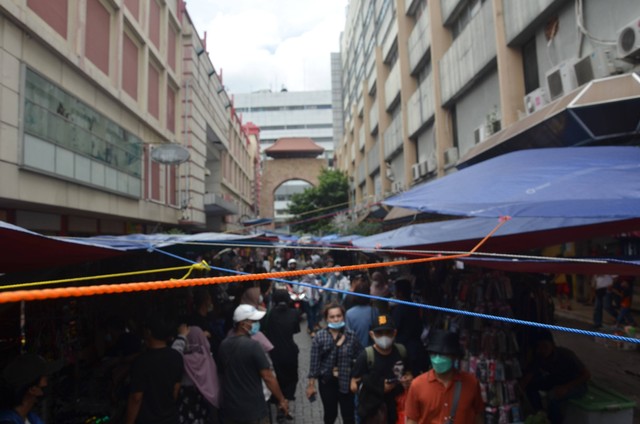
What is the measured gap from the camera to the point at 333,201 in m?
34.5

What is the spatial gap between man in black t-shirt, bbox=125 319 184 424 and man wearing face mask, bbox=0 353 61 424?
27.3 inches

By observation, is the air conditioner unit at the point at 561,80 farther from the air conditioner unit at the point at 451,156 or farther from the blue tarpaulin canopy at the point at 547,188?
the air conditioner unit at the point at 451,156

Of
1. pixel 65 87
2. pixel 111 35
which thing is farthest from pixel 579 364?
pixel 111 35

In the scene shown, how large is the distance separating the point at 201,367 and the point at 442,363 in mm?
2317

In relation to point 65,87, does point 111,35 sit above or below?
above

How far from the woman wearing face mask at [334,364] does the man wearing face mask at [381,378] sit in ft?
1.35

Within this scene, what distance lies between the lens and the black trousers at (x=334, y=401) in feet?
14.3

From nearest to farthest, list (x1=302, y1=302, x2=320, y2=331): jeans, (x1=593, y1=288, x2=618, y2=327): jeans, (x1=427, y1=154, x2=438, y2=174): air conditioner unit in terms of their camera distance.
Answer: (x1=593, y1=288, x2=618, y2=327): jeans, (x1=302, y1=302, x2=320, y2=331): jeans, (x1=427, y1=154, x2=438, y2=174): air conditioner unit

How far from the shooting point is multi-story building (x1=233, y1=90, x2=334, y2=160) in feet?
231

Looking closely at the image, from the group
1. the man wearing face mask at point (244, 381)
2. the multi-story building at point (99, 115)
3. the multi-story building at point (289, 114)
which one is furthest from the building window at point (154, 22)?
the multi-story building at point (289, 114)

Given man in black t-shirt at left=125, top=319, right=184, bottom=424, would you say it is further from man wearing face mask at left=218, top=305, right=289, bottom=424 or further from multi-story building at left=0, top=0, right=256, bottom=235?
multi-story building at left=0, top=0, right=256, bottom=235

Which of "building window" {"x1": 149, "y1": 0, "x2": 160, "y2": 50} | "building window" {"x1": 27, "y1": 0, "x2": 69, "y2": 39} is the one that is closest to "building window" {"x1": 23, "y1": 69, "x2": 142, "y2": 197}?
"building window" {"x1": 27, "y1": 0, "x2": 69, "y2": 39}

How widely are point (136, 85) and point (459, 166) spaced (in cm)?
1057

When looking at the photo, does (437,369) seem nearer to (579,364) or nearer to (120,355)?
(579,364)
